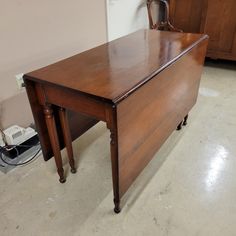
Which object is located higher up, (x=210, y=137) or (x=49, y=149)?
(x=49, y=149)

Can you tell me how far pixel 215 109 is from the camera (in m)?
2.31

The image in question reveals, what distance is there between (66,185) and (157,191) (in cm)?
59

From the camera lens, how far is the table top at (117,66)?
1.04 meters

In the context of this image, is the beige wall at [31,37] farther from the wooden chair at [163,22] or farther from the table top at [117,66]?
the wooden chair at [163,22]

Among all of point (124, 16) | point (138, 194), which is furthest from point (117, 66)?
point (124, 16)

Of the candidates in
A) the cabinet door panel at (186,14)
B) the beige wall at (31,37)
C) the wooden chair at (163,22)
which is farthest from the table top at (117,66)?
the cabinet door panel at (186,14)

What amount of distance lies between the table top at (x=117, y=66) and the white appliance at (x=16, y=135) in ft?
2.24

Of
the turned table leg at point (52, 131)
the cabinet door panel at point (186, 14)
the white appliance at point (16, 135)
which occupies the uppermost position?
the cabinet door panel at point (186, 14)

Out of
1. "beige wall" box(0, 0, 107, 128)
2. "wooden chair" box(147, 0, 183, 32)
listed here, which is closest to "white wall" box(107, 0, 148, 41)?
"wooden chair" box(147, 0, 183, 32)

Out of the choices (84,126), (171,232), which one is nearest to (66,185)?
(84,126)

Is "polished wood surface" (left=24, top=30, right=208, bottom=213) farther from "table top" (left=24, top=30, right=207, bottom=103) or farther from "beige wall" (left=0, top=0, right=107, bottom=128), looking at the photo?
"beige wall" (left=0, top=0, right=107, bottom=128)

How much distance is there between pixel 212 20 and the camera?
295cm

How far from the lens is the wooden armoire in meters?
2.84

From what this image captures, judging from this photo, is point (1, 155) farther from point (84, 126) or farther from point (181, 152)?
point (181, 152)
